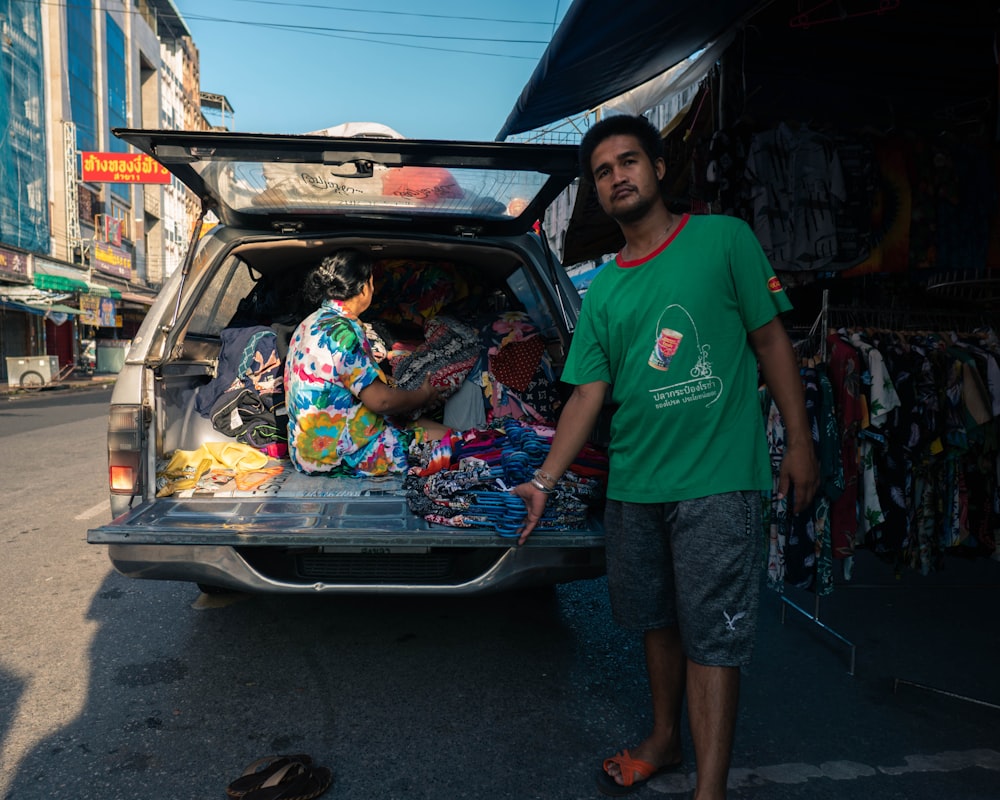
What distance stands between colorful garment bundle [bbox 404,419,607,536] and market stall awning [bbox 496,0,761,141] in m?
1.76

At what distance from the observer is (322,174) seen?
3098mm

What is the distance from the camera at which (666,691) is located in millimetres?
2193

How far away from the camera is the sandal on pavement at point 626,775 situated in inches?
82.3

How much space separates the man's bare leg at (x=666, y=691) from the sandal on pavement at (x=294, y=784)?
3.00ft

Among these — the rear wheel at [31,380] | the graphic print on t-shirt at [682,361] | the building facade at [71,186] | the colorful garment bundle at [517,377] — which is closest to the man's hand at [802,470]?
the graphic print on t-shirt at [682,361]

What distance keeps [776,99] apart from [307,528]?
2941mm

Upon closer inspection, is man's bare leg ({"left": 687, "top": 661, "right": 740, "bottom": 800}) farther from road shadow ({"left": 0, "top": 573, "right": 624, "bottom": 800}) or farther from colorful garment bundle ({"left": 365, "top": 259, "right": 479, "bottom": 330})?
colorful garment bundle ({"left": 365, "top": 259, "right": 479, "bottom": 330})

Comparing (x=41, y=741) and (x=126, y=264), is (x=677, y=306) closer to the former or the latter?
Answer: (x=41, y=741)

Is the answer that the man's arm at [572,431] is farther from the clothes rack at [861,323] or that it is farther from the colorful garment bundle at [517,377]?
the colorful garment bundle at [517,377]

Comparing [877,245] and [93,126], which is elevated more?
[93,126]

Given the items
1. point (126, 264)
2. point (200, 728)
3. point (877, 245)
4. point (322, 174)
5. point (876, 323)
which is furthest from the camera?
point (126, 264)

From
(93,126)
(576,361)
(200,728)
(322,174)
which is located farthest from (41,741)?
(93,126)

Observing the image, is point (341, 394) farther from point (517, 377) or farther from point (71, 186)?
point (71, 186)

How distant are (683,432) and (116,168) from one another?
22.9m
